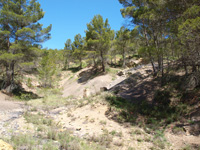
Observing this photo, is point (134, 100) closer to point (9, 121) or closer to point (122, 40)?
point (9, 121)

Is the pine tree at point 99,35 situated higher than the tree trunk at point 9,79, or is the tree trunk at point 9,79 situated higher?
the pine tree at point 99,35

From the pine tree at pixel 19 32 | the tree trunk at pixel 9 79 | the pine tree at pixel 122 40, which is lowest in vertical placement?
the tree trunk at pixel 9 79

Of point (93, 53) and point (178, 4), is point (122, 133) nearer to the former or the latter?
point (178, 4)

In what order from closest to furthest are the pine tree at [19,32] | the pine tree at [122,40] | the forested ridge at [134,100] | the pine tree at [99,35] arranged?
the forested ridge at [134,100] → the pine tree at [19,32] → the pine tree at [99,35] → the pine tree at [122,40]

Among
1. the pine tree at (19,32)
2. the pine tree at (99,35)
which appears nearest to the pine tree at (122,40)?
the pine tree at (99,35)

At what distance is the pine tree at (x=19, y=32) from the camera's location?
13.4m

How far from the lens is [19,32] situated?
43.0 ft

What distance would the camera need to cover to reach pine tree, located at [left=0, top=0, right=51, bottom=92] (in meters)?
13.4

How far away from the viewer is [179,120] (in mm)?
6250

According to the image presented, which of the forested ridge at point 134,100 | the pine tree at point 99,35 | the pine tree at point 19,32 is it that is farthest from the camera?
the pine tree at point 99,35

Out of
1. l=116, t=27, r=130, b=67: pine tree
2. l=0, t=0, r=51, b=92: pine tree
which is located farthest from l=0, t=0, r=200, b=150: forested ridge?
l=116, t=27, r=130, b=67: pine tree

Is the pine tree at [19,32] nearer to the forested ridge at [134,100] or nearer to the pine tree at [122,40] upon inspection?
the forested ridge at [134,100]

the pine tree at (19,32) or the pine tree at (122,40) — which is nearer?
the pine tree at (19,32)

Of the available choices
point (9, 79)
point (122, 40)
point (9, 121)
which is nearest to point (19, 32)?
point (9, 79)
